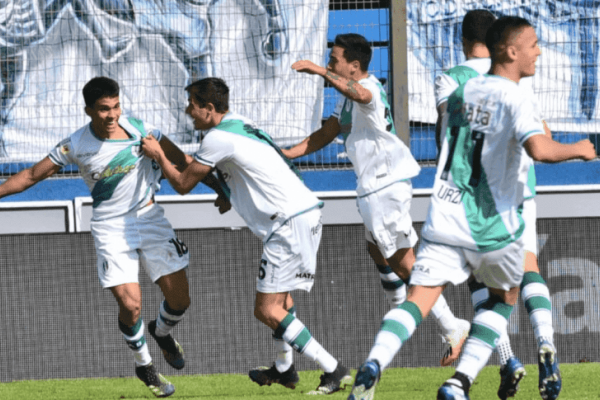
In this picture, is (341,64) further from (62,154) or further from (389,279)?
(62,154)

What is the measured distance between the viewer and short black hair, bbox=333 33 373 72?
617 cm

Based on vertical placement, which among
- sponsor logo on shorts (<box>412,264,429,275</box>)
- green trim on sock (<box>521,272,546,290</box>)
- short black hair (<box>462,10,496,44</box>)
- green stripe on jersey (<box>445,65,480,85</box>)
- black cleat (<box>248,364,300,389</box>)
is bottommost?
black cleat (<box>248,364,300,389</box>)

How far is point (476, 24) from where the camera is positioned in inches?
217

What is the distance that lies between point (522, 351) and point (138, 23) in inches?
166

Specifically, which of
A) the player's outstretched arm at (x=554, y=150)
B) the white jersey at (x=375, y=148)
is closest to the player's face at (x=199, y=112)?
the white jersey at (x=375, y=148)

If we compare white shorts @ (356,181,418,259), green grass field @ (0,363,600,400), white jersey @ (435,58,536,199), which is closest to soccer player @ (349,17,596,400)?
white jersey @ (435,58,536,199)

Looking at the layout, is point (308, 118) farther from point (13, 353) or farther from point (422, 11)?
point (13, 353)

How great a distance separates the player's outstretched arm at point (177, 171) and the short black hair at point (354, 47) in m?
1.21

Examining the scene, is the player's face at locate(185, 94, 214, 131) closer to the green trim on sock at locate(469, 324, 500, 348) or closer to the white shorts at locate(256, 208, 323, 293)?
the white shorts at locate(256, 208, 323, 293)

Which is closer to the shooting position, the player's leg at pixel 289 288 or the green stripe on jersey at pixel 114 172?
the player's leg at pixel 289 288

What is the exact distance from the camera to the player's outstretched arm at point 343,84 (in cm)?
527

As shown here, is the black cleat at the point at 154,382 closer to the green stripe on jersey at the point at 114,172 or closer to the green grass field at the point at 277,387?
the green grass field at the point at 277,387

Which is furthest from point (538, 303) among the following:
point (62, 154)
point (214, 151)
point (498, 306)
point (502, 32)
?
point (62, 154)

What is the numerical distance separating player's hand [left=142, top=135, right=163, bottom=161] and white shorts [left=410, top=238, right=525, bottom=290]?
1.94 meters
